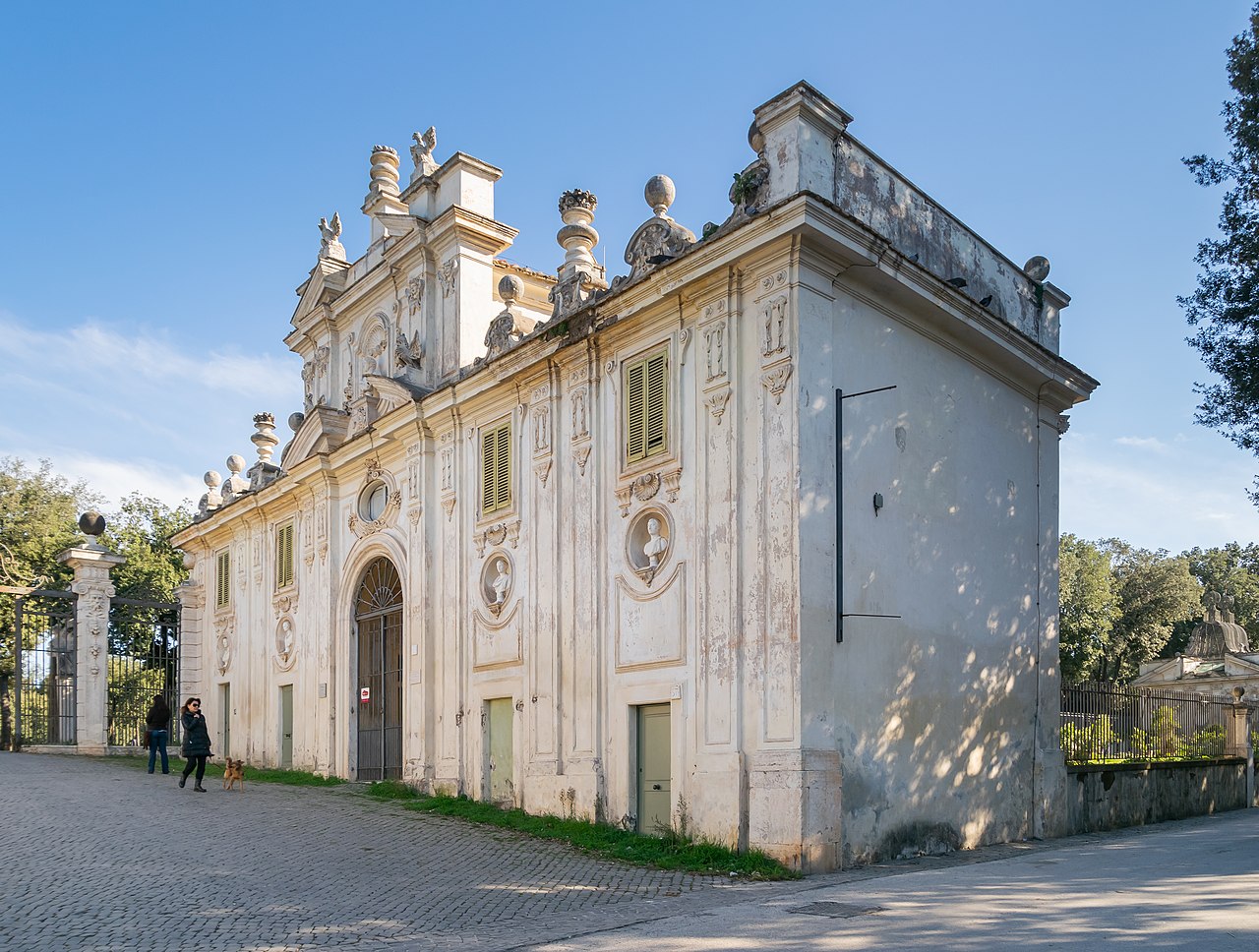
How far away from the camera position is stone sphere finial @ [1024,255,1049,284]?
1770 cm

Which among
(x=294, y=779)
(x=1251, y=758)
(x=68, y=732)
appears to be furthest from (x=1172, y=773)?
(x=68, y=732)

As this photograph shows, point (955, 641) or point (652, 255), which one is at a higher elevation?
point (652, 255)

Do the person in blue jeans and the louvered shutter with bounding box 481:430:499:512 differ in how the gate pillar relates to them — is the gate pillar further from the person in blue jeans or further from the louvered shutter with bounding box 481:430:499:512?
the louvered shutter with bounding box 481:430:499:512

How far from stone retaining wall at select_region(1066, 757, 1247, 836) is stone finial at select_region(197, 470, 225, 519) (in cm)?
2007

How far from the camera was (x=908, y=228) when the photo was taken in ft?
49.2

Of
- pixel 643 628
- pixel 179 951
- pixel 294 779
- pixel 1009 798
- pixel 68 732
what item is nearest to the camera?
pixel 179 951

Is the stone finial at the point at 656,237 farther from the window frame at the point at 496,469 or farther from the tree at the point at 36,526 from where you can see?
the tree at the point at 36,526

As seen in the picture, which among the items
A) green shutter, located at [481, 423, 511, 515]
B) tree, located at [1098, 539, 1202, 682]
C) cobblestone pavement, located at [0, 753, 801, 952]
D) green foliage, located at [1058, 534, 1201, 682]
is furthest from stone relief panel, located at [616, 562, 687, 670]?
tree, located at [1098, 539, 1202, 682]

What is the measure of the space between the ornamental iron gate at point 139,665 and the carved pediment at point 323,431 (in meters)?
6.52

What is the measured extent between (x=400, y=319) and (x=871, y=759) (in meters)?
12.3

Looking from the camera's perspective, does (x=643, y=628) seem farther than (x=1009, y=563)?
No

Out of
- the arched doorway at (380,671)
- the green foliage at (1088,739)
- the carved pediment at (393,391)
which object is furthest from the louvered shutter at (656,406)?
the green foliage at (1088,739)

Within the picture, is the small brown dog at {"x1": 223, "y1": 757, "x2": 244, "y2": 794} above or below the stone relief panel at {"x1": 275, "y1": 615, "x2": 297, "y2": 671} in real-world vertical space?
below

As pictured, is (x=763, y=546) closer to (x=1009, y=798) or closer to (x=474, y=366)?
(x=1009, y=798)
